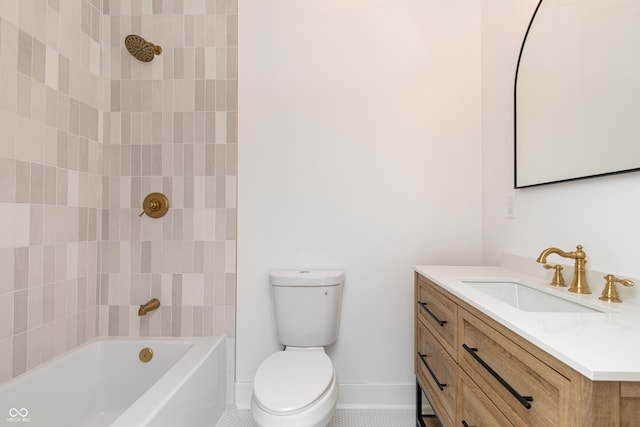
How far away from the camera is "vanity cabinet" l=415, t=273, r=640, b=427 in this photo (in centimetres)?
54

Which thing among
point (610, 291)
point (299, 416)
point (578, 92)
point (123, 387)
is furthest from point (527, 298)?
point (123, 387)

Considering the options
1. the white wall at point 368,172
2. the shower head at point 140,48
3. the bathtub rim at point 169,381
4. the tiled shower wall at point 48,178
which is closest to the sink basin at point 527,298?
the white wall at point 368,172

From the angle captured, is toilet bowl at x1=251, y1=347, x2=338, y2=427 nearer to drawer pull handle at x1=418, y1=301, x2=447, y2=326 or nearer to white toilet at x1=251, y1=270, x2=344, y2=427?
white toilet at x1=251, y1=270, x2=344, y2=427

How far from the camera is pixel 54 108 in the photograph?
152 centimetres

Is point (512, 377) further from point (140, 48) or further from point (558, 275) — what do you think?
point (140, 48)

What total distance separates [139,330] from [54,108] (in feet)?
4.11

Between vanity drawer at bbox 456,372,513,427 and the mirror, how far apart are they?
79 cm

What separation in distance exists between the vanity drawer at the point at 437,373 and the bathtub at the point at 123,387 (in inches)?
40.5

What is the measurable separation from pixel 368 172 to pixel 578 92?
3.20ft

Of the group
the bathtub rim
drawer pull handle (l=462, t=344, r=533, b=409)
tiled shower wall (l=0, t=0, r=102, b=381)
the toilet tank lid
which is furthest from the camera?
the toilet tank lid

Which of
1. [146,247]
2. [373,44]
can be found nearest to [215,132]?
[146,247]

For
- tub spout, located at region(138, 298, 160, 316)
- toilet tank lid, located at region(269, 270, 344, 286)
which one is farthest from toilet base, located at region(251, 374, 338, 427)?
tub spout, located at region(138, 298, 160, 316)

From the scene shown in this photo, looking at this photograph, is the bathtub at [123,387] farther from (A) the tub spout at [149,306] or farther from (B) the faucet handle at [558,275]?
(B) the faucet handle at [558,275]

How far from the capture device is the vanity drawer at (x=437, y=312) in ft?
3.74
